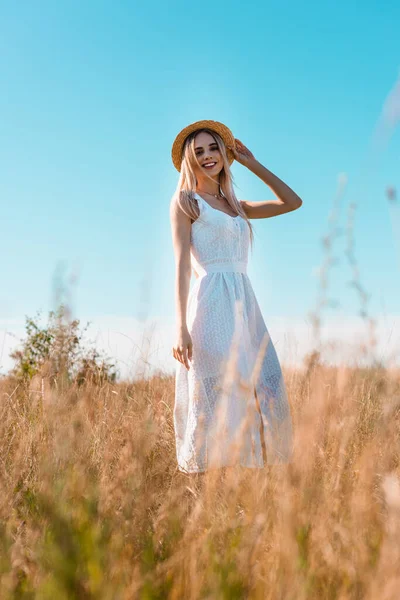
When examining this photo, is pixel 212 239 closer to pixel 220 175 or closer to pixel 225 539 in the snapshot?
pixel 220 175

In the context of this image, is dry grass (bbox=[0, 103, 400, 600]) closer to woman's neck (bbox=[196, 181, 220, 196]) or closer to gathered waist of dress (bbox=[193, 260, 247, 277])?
gathered waist of dress (bbox=[193, 260, 247, 277])

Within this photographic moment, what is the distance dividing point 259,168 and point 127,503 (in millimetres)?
2522

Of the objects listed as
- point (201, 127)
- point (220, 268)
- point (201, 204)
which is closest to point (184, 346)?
point (220, 268)

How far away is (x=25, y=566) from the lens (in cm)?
173

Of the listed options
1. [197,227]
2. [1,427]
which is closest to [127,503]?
[197,227]

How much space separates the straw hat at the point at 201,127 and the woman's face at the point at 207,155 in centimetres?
9

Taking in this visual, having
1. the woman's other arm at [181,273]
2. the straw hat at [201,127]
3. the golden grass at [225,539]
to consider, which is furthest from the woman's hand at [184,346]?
the straw hat at [201,127]

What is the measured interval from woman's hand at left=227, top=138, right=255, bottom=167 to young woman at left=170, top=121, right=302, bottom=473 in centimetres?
7

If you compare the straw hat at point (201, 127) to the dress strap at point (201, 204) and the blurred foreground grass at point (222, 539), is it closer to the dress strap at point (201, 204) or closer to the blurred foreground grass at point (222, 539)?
the dress strap at point (201, 204)

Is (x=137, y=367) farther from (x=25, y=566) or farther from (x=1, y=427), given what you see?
(x=1, y=427)

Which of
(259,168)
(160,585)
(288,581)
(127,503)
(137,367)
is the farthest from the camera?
(259,168)

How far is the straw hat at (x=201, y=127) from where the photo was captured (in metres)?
3.59

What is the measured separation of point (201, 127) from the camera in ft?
11.8

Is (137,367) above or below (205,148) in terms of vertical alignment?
below
